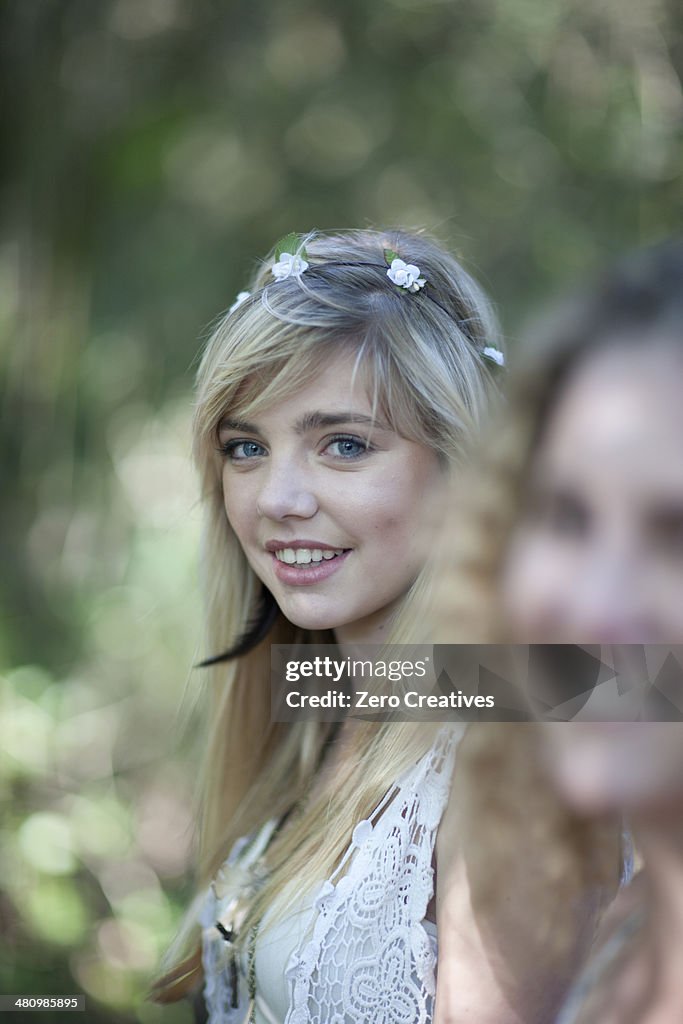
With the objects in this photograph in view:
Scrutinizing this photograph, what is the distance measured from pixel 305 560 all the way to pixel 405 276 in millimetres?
267

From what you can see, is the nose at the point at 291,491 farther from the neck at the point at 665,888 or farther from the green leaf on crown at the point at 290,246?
the neck at the point at 665,888

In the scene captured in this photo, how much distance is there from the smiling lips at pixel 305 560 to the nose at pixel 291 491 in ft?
0.11

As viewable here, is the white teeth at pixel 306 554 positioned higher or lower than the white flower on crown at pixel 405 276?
lower

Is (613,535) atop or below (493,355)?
below

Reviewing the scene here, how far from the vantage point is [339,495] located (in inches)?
31.8

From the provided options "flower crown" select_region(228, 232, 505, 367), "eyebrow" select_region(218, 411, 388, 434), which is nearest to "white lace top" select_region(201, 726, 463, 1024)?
"eyebrow" select_region(218, 411, 388, 434)

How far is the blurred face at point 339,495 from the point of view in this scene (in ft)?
2.64

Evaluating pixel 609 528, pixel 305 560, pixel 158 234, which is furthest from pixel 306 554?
pixel 158 234

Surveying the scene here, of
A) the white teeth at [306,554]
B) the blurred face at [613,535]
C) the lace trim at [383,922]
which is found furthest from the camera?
the white teeth at [306,554]

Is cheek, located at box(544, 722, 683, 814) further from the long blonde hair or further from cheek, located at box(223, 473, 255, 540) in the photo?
cheek, located at box(223, 473, 255, 540)

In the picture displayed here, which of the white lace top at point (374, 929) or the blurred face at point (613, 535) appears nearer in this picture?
the blurred face at point (613, 535)

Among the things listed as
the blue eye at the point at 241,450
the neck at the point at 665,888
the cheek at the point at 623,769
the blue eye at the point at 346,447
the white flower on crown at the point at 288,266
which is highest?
the white flower on crown at the point at 288,266

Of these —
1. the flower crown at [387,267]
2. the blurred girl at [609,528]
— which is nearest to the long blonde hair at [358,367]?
the flower crown at [387,267]

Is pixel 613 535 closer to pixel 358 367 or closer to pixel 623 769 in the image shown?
pixel 623 769
